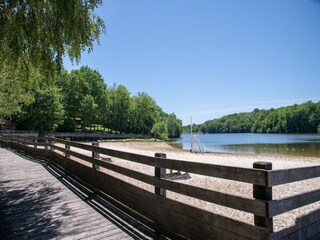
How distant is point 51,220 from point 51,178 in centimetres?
421

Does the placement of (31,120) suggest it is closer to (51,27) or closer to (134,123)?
(134,123)

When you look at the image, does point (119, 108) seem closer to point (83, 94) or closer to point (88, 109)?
point (83, 94)

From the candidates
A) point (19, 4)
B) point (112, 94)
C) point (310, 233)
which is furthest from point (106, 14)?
→ point (112, 94)

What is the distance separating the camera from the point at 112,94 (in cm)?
7281

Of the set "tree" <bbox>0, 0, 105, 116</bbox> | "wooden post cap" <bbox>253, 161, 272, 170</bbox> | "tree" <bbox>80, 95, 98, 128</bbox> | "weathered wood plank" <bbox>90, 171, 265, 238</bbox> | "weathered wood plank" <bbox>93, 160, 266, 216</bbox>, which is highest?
"tree" <bbox>80, 95, 98, 128</bbox>

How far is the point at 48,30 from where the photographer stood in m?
5.96

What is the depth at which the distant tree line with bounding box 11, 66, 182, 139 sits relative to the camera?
1922 inches

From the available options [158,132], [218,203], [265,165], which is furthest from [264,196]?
[158,132]

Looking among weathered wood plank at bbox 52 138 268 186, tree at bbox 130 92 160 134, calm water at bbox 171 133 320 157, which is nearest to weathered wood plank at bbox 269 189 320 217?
weathered wood plank at bbox 52 138 268 186

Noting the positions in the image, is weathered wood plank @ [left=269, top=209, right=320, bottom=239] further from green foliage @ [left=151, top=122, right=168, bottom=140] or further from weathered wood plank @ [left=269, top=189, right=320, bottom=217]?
green foliage @ [left=151, top=122, right=168, bottom=140]

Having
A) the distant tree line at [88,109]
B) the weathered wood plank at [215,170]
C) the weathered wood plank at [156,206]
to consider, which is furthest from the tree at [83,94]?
the weathered wood plank at [215,170]

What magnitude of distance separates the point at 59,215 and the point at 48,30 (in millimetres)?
3961

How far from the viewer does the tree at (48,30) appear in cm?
560

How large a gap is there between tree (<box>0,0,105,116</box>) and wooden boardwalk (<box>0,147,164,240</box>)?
3087mm
